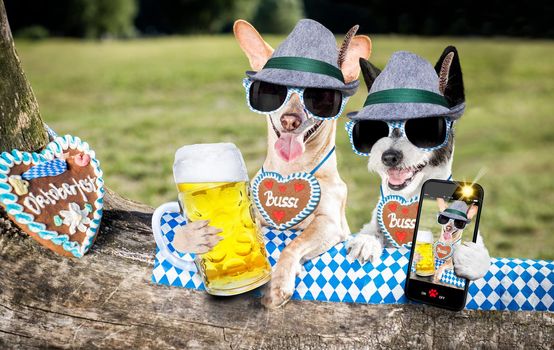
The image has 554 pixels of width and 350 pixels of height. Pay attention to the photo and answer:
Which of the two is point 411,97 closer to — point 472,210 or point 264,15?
point 472,210

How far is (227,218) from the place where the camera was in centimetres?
209

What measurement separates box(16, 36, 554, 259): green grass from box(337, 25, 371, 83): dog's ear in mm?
964

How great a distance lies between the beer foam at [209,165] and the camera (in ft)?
6.76

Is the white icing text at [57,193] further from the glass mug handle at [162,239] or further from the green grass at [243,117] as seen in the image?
the green grass at [243,117]

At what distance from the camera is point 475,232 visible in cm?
216

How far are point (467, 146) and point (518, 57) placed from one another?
500cm

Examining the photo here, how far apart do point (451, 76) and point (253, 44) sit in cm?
79

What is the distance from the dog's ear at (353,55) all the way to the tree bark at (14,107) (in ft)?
4.42

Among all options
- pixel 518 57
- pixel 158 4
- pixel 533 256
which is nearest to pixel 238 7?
pixel 158 4

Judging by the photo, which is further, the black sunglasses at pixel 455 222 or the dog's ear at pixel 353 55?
the dog's ear at pixel 353 55

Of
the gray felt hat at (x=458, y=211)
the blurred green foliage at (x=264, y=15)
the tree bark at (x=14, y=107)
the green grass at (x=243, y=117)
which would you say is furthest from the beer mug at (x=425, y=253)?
the blurred green foliage at (x=264, y=15)

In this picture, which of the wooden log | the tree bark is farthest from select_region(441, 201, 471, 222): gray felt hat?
the tree bark

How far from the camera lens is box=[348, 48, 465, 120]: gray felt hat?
7.15ft

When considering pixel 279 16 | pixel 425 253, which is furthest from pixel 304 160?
pixel 279 16
